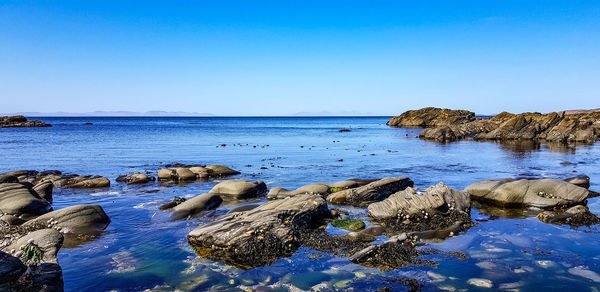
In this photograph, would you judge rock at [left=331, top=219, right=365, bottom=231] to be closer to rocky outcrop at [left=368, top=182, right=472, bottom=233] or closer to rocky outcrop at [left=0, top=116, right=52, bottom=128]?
rocky outcrop at [left=368, top=182, right=472, bottom=233]

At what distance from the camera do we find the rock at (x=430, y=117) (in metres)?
114

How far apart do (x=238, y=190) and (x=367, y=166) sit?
16.3 meters

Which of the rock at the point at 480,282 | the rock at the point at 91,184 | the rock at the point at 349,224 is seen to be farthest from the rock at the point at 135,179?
the rock at the point at 480,282

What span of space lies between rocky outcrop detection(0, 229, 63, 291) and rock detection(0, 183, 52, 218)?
263 inches

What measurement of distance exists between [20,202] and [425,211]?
17.3m

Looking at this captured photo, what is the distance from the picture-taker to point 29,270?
8.98m

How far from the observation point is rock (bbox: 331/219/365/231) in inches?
587

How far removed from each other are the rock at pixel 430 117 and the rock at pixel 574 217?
97.9 meters

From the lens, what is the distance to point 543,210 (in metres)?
17.4

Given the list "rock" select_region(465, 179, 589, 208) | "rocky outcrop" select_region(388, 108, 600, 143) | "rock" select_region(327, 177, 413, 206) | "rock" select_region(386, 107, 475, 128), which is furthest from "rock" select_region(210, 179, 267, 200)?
"rock" select_region(386, 107, 475, 128)

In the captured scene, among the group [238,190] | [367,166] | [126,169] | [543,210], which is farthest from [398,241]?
[126,169]

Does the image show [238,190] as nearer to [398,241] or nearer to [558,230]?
[398,241]

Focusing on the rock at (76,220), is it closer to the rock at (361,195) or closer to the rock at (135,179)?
the rock at (135,179)

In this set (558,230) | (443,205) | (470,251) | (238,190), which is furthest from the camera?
(238,190)
